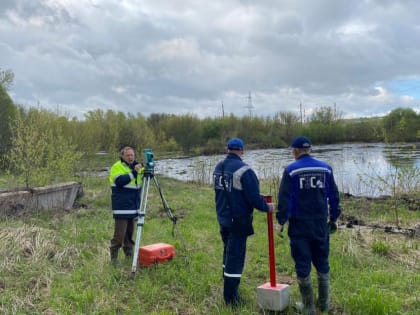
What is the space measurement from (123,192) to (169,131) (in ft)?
149

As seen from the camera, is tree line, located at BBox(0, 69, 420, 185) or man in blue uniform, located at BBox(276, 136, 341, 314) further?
tree line, located at BBox(0, 69, 420, 185)

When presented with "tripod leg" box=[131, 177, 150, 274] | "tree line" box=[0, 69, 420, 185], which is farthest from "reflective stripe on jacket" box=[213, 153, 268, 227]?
"tree line" box=[0, 69, 420, 185]

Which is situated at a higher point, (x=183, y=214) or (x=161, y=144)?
(x=161, y=144)

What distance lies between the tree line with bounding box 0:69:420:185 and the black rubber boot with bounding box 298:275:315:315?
6504 mm

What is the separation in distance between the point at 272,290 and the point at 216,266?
1867mm

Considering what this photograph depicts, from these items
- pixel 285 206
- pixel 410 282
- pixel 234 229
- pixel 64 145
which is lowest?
pixel 410 282

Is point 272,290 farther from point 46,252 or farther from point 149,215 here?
point 149,215

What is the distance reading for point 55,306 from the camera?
15.0 feet

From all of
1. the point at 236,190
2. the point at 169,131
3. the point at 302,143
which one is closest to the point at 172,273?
the point at 236,190

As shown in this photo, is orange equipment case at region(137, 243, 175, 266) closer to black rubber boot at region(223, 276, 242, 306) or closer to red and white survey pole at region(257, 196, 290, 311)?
black rubber boot at region(223, 276, 242, 306)

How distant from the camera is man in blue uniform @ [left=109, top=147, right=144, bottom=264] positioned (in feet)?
19.0

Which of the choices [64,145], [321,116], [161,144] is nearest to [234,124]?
[321,116]

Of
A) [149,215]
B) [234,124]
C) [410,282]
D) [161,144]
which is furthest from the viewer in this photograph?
[234,124]

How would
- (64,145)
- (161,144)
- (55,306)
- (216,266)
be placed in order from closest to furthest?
(55,306)
(216,266)
(64,145)
(161,144)
